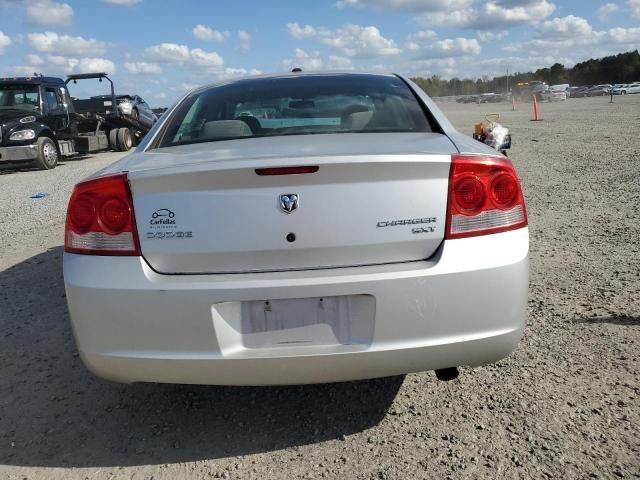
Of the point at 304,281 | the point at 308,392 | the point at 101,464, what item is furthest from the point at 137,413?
the point at 304,281

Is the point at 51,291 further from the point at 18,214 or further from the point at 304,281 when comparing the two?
the point at 18,214

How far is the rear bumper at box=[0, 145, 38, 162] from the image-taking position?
13061mm

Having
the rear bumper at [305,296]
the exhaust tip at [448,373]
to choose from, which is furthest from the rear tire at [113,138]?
the exhaust tip at [448,373]

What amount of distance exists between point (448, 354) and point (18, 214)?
25.9ft

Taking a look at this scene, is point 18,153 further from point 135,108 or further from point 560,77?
point 560,77

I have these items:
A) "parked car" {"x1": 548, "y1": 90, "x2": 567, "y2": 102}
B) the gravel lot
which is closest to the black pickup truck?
the gravel lot

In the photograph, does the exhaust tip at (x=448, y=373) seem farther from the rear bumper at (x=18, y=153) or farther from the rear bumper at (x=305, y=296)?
the rear bumper at (x=18, y=153)

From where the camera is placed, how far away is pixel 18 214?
830cm

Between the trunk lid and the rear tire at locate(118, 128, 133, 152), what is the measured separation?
16968 mm

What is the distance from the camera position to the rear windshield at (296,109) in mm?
2924

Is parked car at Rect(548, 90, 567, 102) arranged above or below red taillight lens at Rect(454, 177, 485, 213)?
below

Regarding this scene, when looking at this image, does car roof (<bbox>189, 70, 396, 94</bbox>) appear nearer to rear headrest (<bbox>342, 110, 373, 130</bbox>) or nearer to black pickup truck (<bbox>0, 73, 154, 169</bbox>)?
rear headrest (<bbox>342, 110, 373, 130</bbox>)

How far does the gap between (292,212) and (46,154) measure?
13.8 metres

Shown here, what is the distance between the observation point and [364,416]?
2684 millimetres
